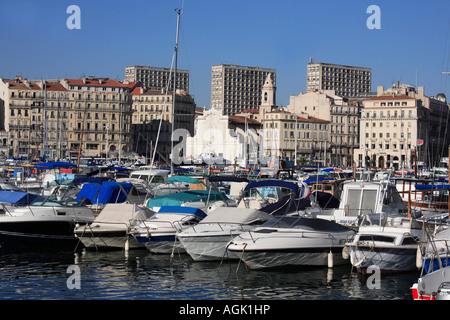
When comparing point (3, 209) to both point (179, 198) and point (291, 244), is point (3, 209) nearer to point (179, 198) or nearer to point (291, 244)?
point (179, 198)

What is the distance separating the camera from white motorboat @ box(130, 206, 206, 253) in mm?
25812

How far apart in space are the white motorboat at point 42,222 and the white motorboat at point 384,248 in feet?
38.5

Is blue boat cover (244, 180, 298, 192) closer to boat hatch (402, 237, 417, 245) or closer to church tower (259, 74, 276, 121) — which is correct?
boat hatch (402, 237, 417, 245)

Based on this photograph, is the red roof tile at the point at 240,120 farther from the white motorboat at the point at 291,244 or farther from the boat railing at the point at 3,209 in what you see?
the white motorboat at the point at 291,244

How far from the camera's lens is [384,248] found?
856 inches

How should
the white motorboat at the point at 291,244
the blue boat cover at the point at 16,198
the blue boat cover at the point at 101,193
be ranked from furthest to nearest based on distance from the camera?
1. the blue boat cover at the point at 101,193
2. the blue boat cover at the point at 16,198
3. the white motorboat at the point at 291,244

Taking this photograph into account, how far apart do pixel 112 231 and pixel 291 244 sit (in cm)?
810

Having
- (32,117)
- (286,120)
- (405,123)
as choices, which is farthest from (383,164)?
(32,117)

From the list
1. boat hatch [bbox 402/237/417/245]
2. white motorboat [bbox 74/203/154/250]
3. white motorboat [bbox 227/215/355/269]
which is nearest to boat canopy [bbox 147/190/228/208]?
white motorboat [bbox 74/203/154/250]

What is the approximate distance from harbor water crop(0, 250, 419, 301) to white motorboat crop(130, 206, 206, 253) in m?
0.63

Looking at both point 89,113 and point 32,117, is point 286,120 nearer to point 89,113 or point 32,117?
point 89,113

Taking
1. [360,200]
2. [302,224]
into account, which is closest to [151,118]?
[360,200]

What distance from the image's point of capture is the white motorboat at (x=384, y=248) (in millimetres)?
21719

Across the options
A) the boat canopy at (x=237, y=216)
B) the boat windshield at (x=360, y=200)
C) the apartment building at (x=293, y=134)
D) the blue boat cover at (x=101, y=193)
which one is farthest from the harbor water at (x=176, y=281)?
the apartment building at (x=293, y=134)
